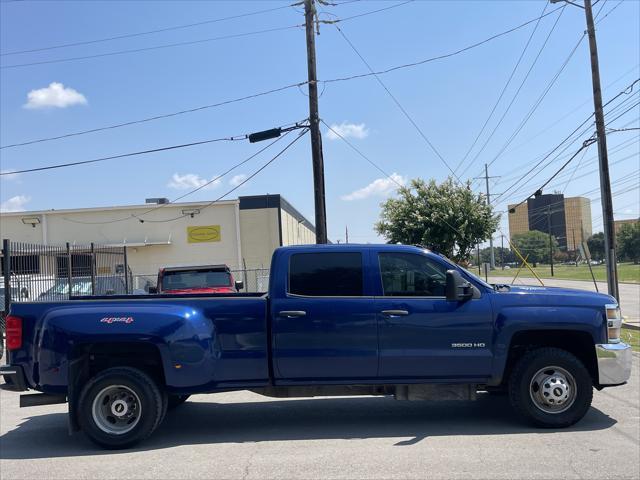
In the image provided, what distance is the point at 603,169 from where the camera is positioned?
16750 millimetres

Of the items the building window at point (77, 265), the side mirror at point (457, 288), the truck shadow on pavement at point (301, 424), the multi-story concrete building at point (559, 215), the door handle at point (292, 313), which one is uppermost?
the multi-story concrete building at point (559, 215)

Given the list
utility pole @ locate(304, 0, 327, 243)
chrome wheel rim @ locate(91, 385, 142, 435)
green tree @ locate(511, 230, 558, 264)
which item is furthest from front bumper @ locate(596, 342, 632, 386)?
green tree @ locate(511, 230, 558, 264)

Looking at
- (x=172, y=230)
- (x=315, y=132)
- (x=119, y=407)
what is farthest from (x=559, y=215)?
(x=119, y=407)

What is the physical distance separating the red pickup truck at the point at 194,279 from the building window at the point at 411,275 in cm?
770

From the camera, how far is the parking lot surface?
16.9ft

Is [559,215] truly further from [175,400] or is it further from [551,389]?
[175,400]

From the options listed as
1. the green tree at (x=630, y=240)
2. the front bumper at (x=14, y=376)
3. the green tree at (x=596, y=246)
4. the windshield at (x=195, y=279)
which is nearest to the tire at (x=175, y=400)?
the front bumper at (x=14, y=376)

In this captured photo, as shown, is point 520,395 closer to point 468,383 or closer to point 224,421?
point 468,383

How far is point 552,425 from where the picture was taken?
6.26 m

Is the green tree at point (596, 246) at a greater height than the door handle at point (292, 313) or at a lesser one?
greater

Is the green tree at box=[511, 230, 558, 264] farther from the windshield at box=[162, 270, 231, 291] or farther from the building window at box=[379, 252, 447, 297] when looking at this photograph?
the building window at box=[379, 252, 447, 297]

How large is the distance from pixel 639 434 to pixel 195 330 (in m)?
4.73

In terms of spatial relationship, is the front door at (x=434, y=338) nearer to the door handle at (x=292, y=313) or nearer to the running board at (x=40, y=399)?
the door handle at (x=292, y=313)

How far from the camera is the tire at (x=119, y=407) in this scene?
19.6 feet
